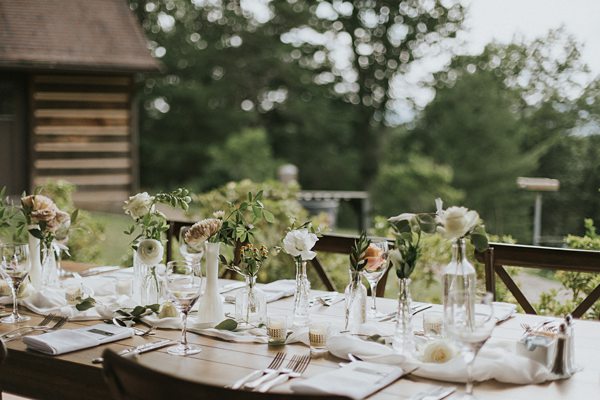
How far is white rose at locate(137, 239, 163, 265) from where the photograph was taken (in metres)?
2.61

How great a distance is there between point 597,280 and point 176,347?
2.73 m

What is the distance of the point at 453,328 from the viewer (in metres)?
1.71

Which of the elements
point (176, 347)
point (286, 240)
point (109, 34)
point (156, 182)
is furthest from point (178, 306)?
point (156, 182)

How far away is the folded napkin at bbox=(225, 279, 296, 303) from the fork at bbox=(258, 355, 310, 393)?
77 cm

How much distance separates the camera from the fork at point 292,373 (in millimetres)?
1828

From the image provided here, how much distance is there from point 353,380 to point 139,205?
3.77ft

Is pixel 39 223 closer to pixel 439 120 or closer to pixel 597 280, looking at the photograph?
pixel 597 280

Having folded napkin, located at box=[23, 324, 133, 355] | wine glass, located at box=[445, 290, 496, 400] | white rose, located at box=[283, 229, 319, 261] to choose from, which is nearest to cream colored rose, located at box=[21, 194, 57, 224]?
folded napkin, located at box=[23, 324, 133, 355]

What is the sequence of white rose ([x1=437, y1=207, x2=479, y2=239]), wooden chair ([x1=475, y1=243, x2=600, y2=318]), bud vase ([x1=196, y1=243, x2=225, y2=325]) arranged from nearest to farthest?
white rose ([x1=437, y1=207, x2=479, y2=239]) → bud vase ([x1=196, y1=243, x2=225, y2=325]) → wooden chair ([x1=475, y1=243, x2=600, y2=318])

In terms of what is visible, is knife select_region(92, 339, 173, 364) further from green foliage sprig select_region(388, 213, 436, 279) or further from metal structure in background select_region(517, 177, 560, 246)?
metal structure in background select_region(517, 177, 560, 246)

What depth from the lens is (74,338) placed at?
220 centimetres

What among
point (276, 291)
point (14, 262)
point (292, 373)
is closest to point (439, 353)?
point (292, 373)

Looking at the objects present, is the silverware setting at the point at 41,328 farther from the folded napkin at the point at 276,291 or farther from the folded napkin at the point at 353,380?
the folded napkin at the point at 353,380

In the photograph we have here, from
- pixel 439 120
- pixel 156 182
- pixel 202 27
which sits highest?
pixel 202 27
